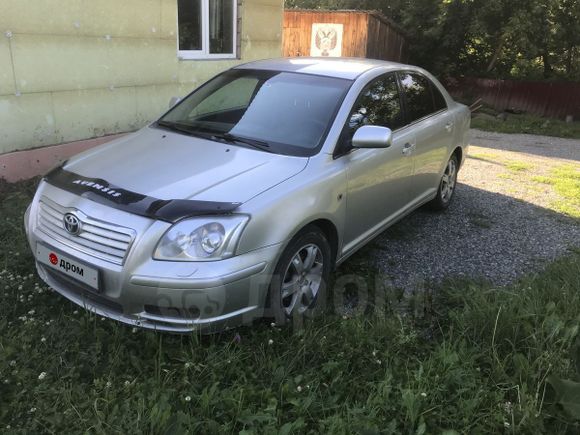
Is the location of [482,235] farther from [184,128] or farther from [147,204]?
[147,204]

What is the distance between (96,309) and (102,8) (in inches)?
173

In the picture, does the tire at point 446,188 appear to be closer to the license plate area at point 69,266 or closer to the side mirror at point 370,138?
the side mirror at point 370,138

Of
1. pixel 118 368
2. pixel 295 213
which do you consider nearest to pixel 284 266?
pixel 295 213

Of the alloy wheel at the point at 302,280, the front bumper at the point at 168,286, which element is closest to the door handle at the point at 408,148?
the alloy wheel at the point at 302,280

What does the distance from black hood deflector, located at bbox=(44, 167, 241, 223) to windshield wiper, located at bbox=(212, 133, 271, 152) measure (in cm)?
80

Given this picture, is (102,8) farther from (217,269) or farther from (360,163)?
(217,269)

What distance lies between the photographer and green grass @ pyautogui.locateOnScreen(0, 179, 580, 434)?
235 centimetres

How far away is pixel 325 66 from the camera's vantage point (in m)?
4.08

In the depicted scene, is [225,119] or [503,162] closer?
[225,119]

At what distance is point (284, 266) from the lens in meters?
2.88

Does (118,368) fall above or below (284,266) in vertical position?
below

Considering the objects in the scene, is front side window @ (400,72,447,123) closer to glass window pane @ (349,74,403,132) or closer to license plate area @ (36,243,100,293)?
glass window pane @ (349,74,403,132)

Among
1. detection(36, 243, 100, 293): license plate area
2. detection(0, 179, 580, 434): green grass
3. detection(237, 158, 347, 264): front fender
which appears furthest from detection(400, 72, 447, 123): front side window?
detection(36, 243, 100, 293): license plate area

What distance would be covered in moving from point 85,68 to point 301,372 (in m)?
4.73
